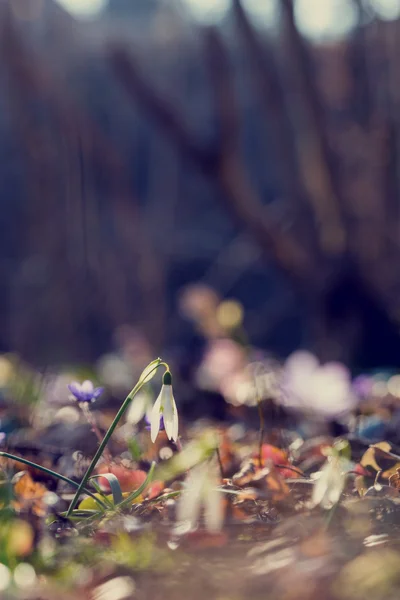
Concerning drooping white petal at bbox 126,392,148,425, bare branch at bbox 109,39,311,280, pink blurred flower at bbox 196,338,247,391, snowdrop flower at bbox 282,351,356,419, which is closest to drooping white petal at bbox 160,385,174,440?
drooping white petal at bbox 126,392,148,425

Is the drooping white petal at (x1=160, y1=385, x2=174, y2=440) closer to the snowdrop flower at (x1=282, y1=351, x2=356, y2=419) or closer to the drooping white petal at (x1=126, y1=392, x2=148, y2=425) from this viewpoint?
the drooping white petal at (x1=126, y1=392, x2=148, y2=425)

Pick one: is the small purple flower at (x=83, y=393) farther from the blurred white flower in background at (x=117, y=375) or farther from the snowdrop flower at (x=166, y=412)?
the blurred white flower in background at (x=117, y=375)

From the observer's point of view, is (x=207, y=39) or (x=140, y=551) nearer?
(x=140, y=551)

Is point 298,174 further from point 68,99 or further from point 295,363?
point 295,363

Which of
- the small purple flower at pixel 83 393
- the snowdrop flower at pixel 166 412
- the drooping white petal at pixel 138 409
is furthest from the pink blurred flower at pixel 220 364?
the snowdrop flower at pixel 166 412

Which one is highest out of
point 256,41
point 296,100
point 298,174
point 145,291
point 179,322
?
point 256,41

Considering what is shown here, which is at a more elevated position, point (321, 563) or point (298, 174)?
point (298, 174)

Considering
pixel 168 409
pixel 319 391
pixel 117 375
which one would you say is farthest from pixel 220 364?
pixel 168 409

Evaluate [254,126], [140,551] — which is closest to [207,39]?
[140,551]

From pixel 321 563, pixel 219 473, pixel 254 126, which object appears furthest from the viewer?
pixel 254 126
